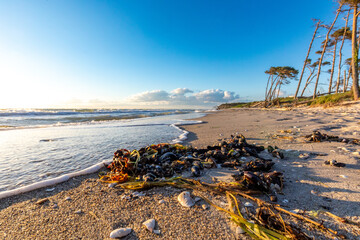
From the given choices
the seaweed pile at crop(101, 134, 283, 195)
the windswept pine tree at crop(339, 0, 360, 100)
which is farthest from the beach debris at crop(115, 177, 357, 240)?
the windswept pine tree at crop(339, 0, 360, 100)

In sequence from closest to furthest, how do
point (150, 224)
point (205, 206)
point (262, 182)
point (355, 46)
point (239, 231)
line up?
point (239, 231)
point (150, 224)
point (205, 206)
point (262, 182)
point (355, 46)

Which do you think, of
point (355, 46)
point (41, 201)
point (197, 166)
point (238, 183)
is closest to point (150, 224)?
point (238, 183)

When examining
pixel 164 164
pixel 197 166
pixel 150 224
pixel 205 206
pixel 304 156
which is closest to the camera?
pixel 150 224

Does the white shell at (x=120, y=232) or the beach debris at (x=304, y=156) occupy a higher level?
the beach debris at (x=304, y=156)

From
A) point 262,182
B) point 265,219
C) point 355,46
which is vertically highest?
point 355,46

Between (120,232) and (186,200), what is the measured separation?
2.76 feet

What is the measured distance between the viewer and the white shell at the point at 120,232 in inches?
60.7

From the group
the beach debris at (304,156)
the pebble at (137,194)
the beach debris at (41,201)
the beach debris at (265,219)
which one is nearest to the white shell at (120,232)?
the pebble at (137,194)

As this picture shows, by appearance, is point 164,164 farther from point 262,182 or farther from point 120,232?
point 262,182

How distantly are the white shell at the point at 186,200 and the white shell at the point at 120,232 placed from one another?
2.33 ft

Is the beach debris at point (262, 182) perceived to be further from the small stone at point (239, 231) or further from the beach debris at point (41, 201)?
the beach debris at point (41, 201)

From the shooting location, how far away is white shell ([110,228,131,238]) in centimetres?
154

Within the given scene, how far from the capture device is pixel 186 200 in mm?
2029

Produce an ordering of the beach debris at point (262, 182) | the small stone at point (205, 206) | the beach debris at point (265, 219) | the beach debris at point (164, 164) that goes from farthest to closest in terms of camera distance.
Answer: the beach debris at point (164, 164) → the beach debris at point (262, 182) → the small stone at point (205, 206) → the beach debris at point (265, 219)
